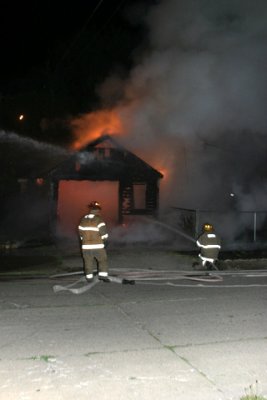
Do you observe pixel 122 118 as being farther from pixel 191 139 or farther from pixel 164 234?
pixel 164 234

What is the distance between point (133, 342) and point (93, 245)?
3.92 metres

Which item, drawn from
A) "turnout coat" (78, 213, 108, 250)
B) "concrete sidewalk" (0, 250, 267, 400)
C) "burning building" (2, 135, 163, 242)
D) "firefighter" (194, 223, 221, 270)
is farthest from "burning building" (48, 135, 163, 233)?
"concrete sidewalk" (0, 250, 267, 400)

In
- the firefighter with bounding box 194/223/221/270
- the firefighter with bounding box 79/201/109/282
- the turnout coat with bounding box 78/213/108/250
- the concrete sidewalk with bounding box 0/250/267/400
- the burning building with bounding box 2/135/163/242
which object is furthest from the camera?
the burning building with bounding box 2/135/163/242

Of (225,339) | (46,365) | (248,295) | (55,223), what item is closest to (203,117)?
(55,223)

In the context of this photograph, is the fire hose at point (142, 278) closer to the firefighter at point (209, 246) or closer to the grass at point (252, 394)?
the firefighter at point (209, 246)

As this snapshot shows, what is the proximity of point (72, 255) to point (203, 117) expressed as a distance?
259 inches

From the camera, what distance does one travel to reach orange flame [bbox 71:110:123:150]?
2109 centimetres

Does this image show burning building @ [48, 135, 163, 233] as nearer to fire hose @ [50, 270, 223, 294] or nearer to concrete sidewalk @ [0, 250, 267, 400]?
fire hose @ [50, 270, 223, 294]

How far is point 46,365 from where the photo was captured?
4.36m

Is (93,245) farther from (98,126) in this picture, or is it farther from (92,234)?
(98,126)

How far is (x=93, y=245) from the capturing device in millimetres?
8867

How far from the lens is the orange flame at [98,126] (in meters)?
21.1

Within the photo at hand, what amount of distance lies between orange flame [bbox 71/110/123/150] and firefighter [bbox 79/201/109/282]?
11.8 m

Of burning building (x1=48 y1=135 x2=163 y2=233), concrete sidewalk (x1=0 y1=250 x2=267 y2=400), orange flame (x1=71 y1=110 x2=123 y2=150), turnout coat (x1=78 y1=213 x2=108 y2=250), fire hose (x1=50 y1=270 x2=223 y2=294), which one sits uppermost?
orange flame (x1=71 y1=110 x2=123 y2=150)
